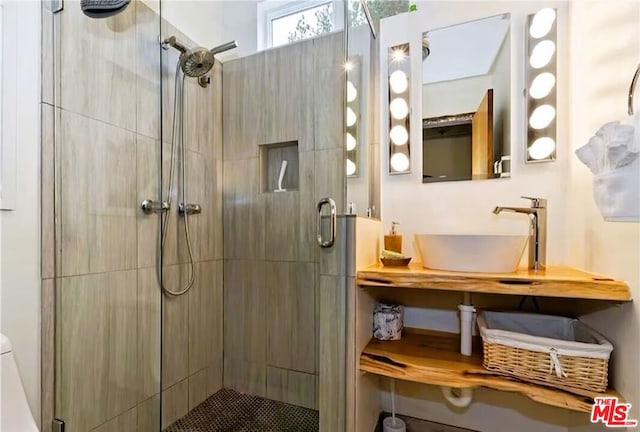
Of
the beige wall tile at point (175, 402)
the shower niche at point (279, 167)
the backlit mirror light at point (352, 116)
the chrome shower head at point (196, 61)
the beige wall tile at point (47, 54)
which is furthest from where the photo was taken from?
the shower niche at point (279, 167)

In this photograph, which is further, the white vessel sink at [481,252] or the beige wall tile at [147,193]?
the beige wall tile at [147,193]

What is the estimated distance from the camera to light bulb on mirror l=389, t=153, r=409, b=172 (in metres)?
1.73

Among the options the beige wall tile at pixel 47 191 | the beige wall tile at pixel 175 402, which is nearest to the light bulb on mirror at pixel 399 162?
the beige wall tile at pixel 47 191

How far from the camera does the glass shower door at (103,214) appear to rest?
1.30 meters

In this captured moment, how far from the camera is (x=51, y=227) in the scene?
50.2 inches

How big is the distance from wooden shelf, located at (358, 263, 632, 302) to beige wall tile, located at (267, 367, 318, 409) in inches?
34.1

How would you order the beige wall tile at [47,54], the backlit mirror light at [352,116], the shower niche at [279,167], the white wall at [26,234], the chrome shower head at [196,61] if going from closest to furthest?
the white wall at [26,234]
the beige wall tile at [47,54]
the backlit mirror light at [352,116]
the chrome shower head at [196,61]
the shower niche at [279,167]

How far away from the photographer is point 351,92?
5.18 feet

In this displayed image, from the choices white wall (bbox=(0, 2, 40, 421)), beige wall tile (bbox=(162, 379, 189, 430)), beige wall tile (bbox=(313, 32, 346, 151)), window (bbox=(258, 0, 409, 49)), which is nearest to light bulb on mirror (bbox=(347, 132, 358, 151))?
beige wall tile (bbox=(313, 32, 346, 151))

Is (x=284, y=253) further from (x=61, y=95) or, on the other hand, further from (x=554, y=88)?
(x=554, y=88)

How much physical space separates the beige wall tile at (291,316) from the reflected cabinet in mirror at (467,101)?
0.91 metres

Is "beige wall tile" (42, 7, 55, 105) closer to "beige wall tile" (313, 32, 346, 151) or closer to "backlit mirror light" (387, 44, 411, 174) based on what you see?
"beige wall tile" (313, 32, 346, 151)

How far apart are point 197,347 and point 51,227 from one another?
104cm

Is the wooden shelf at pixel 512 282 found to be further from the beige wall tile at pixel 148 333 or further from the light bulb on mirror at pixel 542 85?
the beige wall tile at pixel 148 333
